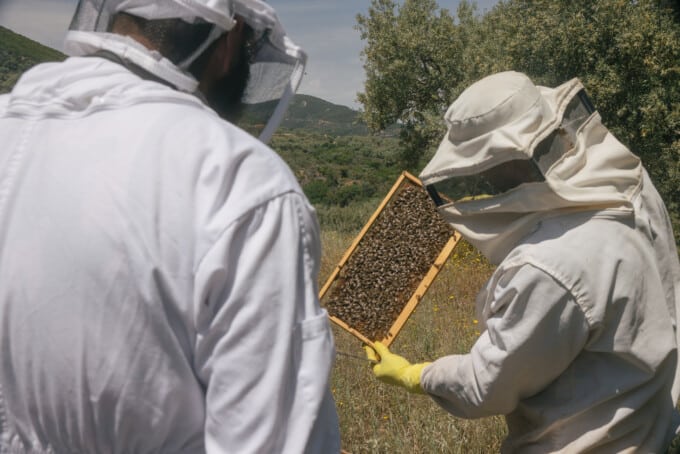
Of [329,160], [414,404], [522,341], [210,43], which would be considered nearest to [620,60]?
[414,404]

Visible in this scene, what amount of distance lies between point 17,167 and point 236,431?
0.68 metres

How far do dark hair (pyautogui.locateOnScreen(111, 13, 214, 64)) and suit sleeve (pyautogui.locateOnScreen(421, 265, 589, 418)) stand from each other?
4.65 feet

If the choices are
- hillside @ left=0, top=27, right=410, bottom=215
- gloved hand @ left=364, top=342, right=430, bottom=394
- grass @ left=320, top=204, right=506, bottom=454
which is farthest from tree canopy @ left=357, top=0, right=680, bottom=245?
gloved hand @ left=364, top=342, right=430, bottom=394

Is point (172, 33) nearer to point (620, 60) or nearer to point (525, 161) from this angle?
point (525, 161)

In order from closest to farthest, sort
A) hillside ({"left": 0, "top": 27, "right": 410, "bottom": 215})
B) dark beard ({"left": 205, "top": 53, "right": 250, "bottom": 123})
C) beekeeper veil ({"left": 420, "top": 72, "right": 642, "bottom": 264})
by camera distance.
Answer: dark beard ({"left": 205, "top": 53, "right": 250, "bottom": 123}) → beekeeper veil ({"left": 420, "top": 72, "right": 642, "bottom": 264}) → hillside ({"left": 0, "top": 27, "right": 410, "bottom": 215})

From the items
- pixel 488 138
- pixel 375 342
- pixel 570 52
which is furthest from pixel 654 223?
pixel 570 52

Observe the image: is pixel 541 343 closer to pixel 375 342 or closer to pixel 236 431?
pixel 236 431

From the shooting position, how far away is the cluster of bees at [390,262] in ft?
14.9

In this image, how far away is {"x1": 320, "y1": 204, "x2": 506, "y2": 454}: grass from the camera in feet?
15.2

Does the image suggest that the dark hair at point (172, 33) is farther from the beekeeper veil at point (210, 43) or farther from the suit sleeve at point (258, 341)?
the suit sleeve at point (258, 341)

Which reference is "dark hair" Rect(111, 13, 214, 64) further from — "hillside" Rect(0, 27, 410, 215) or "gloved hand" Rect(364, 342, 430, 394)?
"hillside" Rect(0, 27, 410, 215)

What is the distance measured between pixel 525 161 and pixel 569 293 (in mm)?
A: 533

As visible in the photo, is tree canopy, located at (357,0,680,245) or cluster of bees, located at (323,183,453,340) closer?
cluster of bees, located at (323,183,453,340)

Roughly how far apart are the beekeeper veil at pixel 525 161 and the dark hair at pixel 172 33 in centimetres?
137
